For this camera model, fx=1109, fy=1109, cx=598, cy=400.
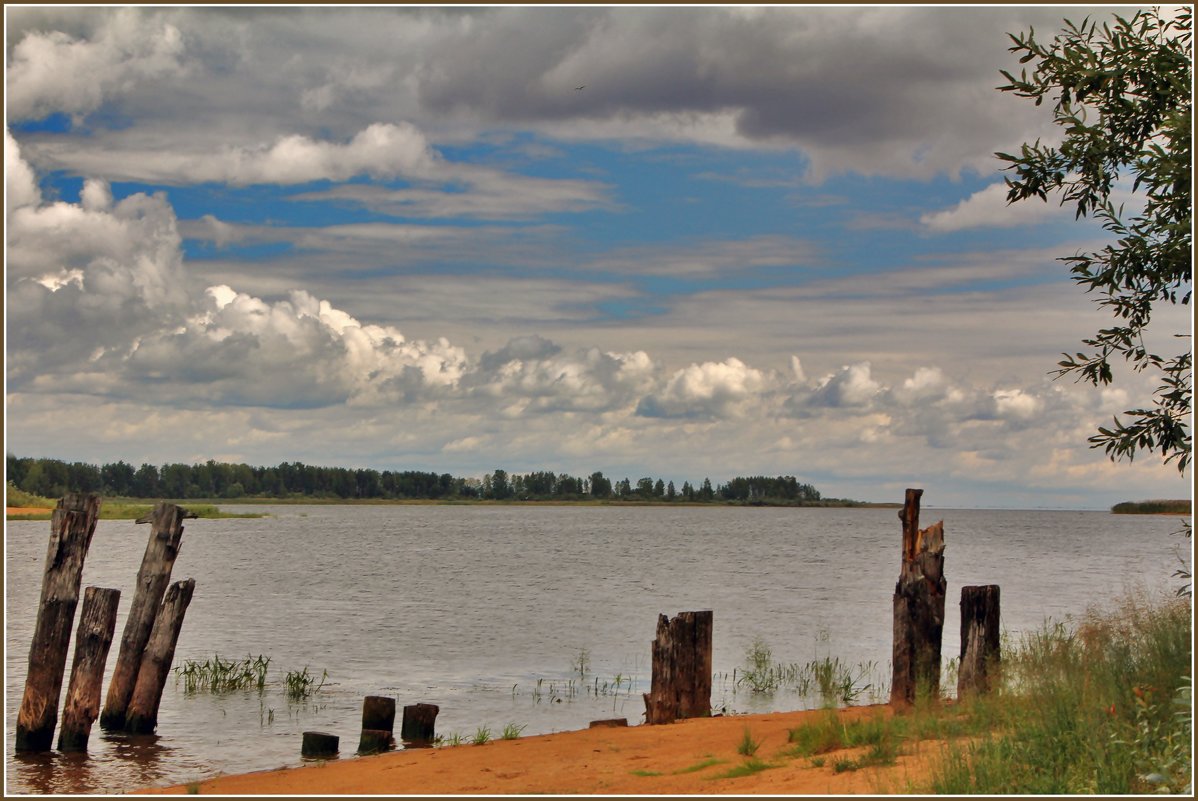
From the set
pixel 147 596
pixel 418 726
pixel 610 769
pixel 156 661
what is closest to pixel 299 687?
pixel 156 661

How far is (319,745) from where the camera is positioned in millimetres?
16578

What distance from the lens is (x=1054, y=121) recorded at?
13.1 meters

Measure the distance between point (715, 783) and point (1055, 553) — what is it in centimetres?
7773

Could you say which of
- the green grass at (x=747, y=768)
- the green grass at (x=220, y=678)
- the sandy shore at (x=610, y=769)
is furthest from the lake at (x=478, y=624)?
the green grass at (x=747, y=768)

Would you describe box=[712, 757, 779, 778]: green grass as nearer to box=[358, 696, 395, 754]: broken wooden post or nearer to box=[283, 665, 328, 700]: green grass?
box=[358, 696, 395, 754]: broken wooden post

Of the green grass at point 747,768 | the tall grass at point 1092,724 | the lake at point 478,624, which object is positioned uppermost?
the tall grass at point 1092,724

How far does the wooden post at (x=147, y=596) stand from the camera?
57.6 feet

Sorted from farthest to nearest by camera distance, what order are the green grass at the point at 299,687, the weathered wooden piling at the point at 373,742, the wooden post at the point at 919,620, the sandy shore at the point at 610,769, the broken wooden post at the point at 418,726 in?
the green grass at the point at 299,687 → the broken wooden post at the point at 418,726 → the weathered wooden piling at the point at 373,742 → the wooden post at the point at 919,620 → the sandy shore at the point at 610,769

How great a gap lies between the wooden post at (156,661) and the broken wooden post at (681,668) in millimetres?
7530

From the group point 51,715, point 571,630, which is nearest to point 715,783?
point 51,715

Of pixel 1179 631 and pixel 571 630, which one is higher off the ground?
pixel 1179 631

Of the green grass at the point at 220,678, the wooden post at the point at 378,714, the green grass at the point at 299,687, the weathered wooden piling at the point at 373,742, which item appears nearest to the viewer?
the weathered wooden piling at the point at 373,742

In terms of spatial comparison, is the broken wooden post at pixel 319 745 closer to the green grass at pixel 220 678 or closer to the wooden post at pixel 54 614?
the wooden post at pixel 54 614

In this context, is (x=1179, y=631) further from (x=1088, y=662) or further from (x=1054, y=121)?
(x=1054, y=121)
